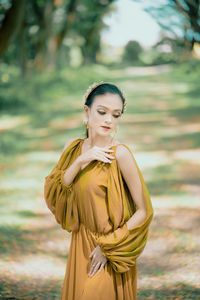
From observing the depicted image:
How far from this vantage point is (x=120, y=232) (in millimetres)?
2615

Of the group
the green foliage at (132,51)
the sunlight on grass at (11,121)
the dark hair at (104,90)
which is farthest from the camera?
the green foliage at (132,51)

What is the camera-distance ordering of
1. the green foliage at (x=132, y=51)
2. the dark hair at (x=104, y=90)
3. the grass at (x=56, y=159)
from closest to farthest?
the dark hair at (x=104, y=90) → the grass at (x=56, y=159) → the green foliage at (x=132, y=51)

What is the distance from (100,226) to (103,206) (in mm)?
136

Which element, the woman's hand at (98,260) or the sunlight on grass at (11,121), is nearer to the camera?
the woman's hand at (98,260)

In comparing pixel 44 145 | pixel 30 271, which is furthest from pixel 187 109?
pixel 30 271

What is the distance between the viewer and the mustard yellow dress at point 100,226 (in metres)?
2.60

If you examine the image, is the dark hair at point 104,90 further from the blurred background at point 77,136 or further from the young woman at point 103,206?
the blurred background at point 77,136

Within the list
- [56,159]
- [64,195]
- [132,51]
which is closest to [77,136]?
[56,159]

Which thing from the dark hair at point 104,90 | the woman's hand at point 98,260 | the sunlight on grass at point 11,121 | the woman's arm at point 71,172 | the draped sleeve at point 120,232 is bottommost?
the woman's hand at point 98,260

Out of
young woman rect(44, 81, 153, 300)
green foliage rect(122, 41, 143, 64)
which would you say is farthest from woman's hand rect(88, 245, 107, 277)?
green foliage rect(122, 41, 143, 64)

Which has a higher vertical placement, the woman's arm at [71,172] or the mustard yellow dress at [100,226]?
the woman's arm at [71,172]

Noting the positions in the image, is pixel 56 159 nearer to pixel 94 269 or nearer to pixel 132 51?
pixel 94 269

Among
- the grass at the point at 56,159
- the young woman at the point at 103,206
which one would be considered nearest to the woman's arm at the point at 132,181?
the young woman at the point at 103,206

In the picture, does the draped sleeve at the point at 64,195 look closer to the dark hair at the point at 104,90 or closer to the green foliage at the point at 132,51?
the dark hair at the point at 104,90
